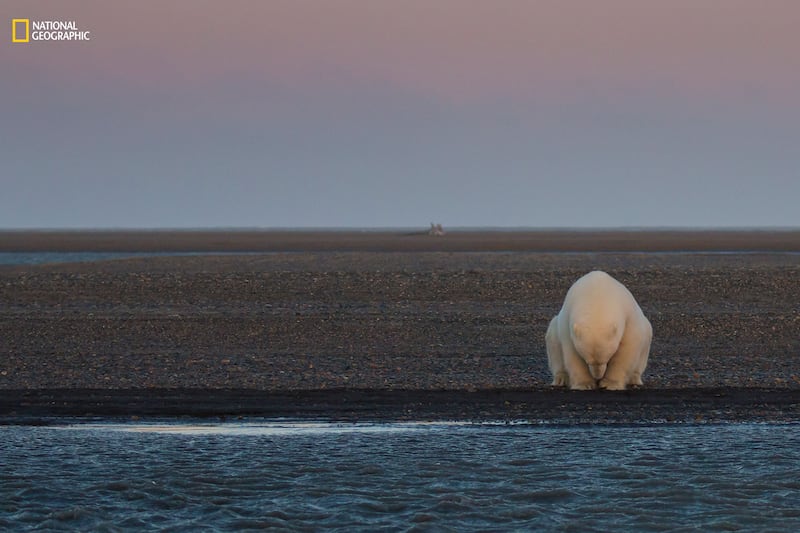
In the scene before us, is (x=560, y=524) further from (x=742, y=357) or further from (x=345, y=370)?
(x=742, y=357)

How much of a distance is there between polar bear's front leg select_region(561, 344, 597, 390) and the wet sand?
1.16 ft

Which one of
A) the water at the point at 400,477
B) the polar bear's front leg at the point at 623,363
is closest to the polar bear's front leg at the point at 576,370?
the polar bear's front leg at the point at 623,363

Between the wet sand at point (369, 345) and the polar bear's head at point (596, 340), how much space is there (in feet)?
1.66

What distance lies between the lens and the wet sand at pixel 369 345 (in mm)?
13602

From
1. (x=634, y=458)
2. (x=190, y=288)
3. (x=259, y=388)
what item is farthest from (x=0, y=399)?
(x=190, y=288)

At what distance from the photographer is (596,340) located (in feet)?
46.6

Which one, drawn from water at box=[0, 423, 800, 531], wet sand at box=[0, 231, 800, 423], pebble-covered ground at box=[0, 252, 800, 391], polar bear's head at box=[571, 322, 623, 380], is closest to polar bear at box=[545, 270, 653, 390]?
polar bear's head at box=[571, 322, 623, 380]

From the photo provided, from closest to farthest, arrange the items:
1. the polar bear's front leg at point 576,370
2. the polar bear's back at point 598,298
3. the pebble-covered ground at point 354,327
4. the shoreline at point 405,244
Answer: the polar bear's back at point 598,298 < the polar bear's front leg at point 576,370 < the pebble-covered ground at point 354,327 < the shoreline at point 405,244

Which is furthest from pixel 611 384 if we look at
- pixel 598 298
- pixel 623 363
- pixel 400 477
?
pixel 400 477

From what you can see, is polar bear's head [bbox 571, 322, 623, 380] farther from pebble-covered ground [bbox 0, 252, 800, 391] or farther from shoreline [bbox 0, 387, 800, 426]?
pebble-covered ground [bbox 0, 252, 800, 391]

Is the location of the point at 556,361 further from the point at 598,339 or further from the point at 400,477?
the point at 400,477

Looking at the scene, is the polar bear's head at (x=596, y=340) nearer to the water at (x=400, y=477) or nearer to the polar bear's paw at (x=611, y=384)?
the polar bear's paw at (x=611, y=384)

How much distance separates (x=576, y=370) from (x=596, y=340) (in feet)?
2.14

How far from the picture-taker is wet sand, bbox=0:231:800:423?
13.6 meters
